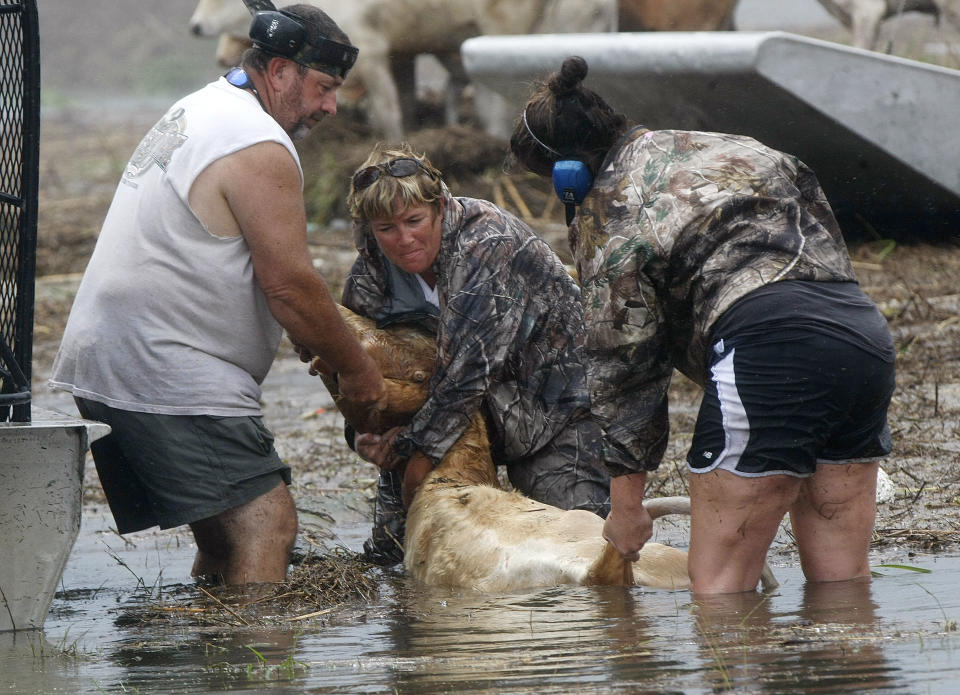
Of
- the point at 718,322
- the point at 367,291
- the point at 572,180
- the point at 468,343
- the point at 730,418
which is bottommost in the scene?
the point at 468,343

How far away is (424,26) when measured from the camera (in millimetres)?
14109

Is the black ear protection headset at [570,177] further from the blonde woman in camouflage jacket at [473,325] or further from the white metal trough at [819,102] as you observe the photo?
the white metal trough at [819,102]

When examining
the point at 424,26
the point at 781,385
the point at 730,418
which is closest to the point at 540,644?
the point at 730,418

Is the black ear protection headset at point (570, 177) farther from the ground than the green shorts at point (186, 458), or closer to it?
farther from the ground

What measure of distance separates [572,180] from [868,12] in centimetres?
976

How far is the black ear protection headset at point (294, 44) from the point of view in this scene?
466 centimetres

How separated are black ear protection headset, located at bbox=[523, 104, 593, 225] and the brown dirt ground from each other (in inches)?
14.2

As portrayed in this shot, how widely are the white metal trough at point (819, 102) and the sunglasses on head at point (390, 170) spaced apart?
210 inches

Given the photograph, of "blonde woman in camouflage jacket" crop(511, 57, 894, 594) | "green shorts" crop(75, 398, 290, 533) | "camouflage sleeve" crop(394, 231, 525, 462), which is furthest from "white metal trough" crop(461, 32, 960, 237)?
"blonde woman in camouflage jacket" crop(511, 57, 894, 594)

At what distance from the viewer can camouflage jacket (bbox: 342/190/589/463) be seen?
16.3 ft

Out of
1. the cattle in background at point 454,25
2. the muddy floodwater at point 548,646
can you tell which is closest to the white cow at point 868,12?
the cattle in background at point 454,25

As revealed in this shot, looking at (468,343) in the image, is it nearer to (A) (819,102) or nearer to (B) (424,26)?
(A) (819,102)

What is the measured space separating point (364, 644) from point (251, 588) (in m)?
0.96

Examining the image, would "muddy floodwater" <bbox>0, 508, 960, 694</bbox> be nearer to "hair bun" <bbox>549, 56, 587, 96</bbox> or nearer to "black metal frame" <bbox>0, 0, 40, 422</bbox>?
"black metal frame" <bbox>0, 0, 40, 422</bbox>
